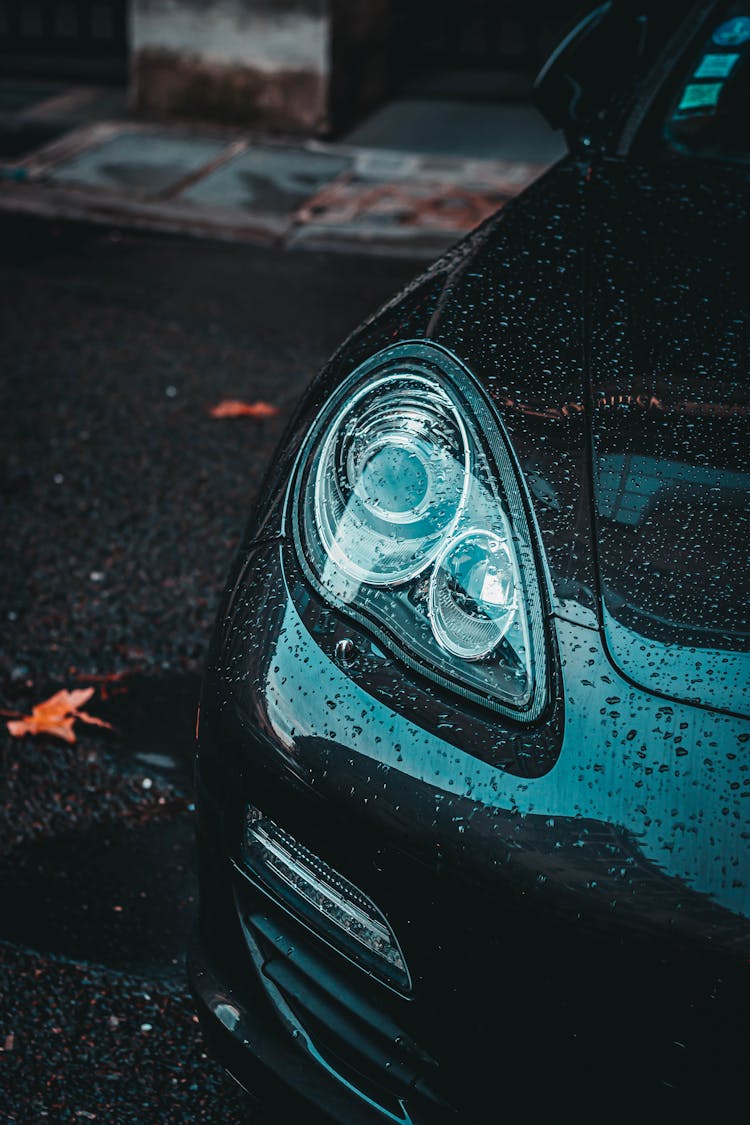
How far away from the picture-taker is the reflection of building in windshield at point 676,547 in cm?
127

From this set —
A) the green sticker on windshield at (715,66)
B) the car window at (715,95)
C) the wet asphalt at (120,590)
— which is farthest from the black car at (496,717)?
the green sticker on windshield at (715,66)

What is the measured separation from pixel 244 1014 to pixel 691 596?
2.43 feet

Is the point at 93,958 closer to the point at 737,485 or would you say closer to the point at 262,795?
the point at 262,795

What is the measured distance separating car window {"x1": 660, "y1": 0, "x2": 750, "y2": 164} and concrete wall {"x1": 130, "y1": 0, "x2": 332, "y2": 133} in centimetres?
500

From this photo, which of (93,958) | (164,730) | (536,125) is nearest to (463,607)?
(93,958)

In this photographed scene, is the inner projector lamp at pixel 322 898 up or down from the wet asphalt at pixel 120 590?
up

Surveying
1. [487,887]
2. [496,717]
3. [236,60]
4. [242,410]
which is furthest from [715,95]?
[236,60]

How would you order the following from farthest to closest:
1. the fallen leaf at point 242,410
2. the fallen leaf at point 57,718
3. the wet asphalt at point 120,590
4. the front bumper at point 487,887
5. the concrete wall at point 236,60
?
the concrete wall at point 236,60 < the fallen leaf at point 242,410 < the fallen leaf at point 57,718 < the wet asphalt at point 120,590 < the front bumper at point 487,887

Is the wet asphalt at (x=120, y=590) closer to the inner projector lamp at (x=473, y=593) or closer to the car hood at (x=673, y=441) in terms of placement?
the inner projector lamp at (x=473, y=593)

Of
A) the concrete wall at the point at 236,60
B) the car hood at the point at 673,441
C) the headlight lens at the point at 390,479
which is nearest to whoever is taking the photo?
the car hood at the point at 673,441

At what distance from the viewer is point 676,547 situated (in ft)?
4.42

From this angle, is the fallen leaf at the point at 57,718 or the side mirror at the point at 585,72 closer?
the side mirror at the point at 585,72

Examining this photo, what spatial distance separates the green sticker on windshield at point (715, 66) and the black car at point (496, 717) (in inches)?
33.4

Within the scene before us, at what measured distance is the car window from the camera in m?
2.31
